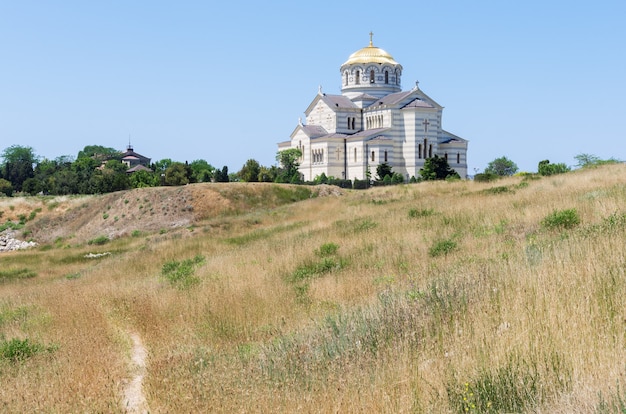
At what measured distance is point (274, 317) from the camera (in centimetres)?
992

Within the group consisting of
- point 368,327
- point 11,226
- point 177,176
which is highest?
point 177,176

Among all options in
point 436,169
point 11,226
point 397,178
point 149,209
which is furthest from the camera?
point 397,178

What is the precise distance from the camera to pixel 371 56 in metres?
78.7

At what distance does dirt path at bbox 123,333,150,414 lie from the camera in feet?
21.2

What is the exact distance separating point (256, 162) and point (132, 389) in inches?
2899

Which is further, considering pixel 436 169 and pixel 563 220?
pixel 436 169

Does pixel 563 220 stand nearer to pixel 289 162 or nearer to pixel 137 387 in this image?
pixel 137 387

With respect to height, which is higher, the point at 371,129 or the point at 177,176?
the point at 371,129

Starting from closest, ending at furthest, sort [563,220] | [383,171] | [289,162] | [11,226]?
[563,220]
[11,226]
[383,171]
[289,162]

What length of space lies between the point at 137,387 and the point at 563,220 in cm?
955

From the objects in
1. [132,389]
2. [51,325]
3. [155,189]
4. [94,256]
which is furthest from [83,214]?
[132,389]

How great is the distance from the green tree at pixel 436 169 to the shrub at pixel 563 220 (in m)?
51.6

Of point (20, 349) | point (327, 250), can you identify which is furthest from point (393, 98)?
point (20, 349)

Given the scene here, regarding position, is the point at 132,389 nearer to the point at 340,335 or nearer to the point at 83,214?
the point at 340,335
